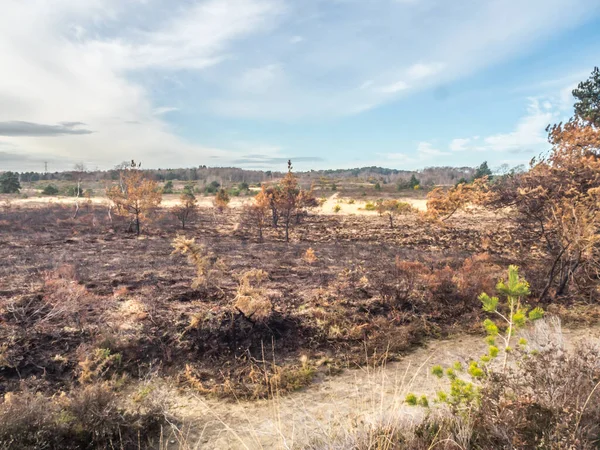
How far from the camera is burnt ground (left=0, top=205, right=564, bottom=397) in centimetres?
677

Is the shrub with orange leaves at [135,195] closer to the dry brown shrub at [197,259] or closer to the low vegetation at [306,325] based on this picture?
the low vegetation at [306,325]

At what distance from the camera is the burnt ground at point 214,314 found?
6.77m

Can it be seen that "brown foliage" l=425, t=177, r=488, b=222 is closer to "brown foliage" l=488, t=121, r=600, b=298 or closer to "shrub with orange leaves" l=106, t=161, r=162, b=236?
"brown foliage" l=488, t=121, r=600, b=298

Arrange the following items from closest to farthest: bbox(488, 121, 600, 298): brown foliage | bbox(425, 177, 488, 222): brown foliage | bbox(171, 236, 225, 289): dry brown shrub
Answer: bbox(171, 236, 225, 289): dry brown shrub
bbox(488, 121, 600, 298): brown foliage
bbox(425, 177, 488, 222): brown foliage

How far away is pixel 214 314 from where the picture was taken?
8.67 meters

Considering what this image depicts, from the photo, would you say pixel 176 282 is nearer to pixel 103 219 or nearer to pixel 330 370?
pixel 330 370

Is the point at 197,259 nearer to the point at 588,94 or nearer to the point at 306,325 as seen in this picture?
the point at 306,325

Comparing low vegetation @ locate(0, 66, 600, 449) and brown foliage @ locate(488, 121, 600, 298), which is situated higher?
brown foliage @ locate(488, 121, 600, 298)

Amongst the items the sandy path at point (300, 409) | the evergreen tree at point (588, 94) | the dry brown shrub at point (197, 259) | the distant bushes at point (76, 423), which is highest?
the evergreen tree at point (588, 94)

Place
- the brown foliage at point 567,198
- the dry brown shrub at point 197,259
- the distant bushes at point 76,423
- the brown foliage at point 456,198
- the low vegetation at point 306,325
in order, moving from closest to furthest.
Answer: the low vegetation at point 306,325 → the distant bushes at point 76,423 → the dry brown shrub at point 197,259 → the brown foliage at point 567,198 → the brown foliage at point 456,198

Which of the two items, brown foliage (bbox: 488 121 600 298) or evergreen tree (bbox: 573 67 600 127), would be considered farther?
evergreen tree (bbox: 573 67 600 127)

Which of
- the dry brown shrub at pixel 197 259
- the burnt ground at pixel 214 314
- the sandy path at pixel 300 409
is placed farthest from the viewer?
the dry brown shrub at pixel 197 259

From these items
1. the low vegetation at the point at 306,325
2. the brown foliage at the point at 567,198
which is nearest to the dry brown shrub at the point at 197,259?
the low vegetation at the point at 306,325

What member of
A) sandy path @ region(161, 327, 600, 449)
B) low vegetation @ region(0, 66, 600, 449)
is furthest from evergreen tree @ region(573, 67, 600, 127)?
sandy path @ region(161, 327, 600, 449)
